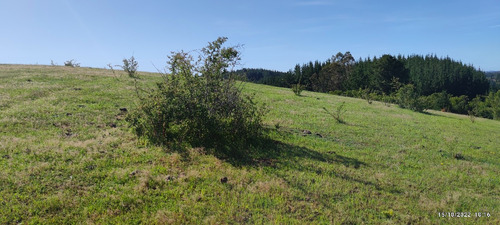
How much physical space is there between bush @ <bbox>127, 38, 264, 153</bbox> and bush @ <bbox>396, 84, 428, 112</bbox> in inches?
729

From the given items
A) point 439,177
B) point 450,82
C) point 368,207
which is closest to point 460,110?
point 450,82

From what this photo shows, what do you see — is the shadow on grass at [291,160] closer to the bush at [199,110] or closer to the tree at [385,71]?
the bush at [199,110]

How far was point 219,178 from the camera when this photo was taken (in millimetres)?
5645

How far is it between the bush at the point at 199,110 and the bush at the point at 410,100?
60.8 ft

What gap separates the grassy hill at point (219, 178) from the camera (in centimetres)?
443

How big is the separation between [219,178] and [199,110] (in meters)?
2.22

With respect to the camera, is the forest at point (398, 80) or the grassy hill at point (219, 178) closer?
the grassy hill at point (219, 178)

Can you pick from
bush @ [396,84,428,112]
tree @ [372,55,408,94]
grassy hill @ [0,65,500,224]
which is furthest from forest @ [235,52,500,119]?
grassy hill @ [0,65,500,224]

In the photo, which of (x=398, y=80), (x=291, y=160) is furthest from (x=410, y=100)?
(x=398, y=80)
